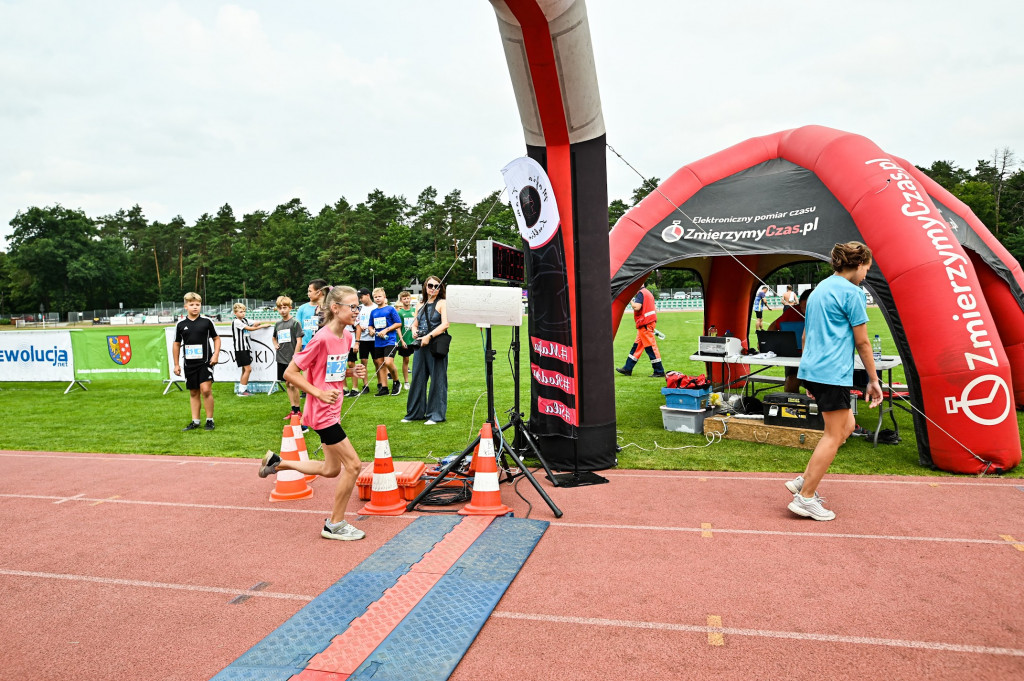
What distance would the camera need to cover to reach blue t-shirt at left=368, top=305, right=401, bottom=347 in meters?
11.6

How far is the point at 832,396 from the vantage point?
4656 millimetres

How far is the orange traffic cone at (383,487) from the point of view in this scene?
5.21 meters

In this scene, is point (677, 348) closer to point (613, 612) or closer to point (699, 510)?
point (699, 510)

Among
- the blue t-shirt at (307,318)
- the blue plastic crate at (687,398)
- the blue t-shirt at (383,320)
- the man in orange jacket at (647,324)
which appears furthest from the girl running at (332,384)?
the man in orange jacket at (647,324)

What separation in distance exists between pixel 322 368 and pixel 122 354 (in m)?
12.0

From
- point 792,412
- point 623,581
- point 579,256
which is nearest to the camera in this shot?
point 623,581

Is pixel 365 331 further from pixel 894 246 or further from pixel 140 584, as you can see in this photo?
pixel 894 246

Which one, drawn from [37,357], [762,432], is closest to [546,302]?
[762,432]

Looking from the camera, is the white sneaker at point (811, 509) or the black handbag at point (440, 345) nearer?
the white sneaker at point (811, 509)

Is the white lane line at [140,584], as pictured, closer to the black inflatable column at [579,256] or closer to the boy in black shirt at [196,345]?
the black inflatable column at [579,256]

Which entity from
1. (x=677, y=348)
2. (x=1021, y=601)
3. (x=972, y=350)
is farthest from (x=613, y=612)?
(x=677, y=348)

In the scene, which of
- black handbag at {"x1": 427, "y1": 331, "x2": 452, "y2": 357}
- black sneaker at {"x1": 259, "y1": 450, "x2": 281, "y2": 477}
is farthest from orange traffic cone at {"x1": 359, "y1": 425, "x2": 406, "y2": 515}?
black handbag at {"x1": 427, "y1": 331, "x2": 452, "y2": 357}

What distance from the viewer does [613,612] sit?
340cm

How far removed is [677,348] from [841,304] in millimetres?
14918
